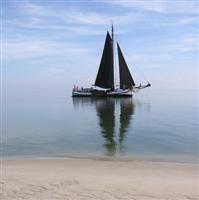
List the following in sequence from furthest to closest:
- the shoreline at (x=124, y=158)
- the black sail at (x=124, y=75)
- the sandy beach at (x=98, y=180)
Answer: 1. the black sail at (x=124, y=75)
2. the shoreline at (x=124, y=158)
3. the sandy beach at (x=98, y=180)

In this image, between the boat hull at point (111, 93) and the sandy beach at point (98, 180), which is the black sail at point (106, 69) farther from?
the sandy beach at point (98, 180)

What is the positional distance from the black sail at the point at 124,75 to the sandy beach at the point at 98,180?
179 ft

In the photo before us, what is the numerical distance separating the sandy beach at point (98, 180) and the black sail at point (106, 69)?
54893 millimetres

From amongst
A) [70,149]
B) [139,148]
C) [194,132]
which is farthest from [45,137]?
[194,132]

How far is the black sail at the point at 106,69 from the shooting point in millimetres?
68688

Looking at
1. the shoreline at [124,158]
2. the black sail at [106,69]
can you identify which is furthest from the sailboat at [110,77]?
the shoreline at [124,158]

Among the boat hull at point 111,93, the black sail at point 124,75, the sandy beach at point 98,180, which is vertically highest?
the black sail at point 124,75

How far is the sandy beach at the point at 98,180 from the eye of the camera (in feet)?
29.9

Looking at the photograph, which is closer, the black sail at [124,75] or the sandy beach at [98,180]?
the sandy beach at [98,180]

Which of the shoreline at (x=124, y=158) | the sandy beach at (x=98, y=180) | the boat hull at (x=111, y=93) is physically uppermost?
the boat hull at (x=111, y=93)

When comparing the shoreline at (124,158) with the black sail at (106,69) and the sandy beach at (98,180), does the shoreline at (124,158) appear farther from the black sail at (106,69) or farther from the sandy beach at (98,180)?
the black sail at (106,69)

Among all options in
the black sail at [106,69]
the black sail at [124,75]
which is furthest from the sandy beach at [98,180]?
the black sail at [106,69]

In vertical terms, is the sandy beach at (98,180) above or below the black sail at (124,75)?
below

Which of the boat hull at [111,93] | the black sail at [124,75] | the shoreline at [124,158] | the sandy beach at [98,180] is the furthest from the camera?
the boat hull at [111,93]
